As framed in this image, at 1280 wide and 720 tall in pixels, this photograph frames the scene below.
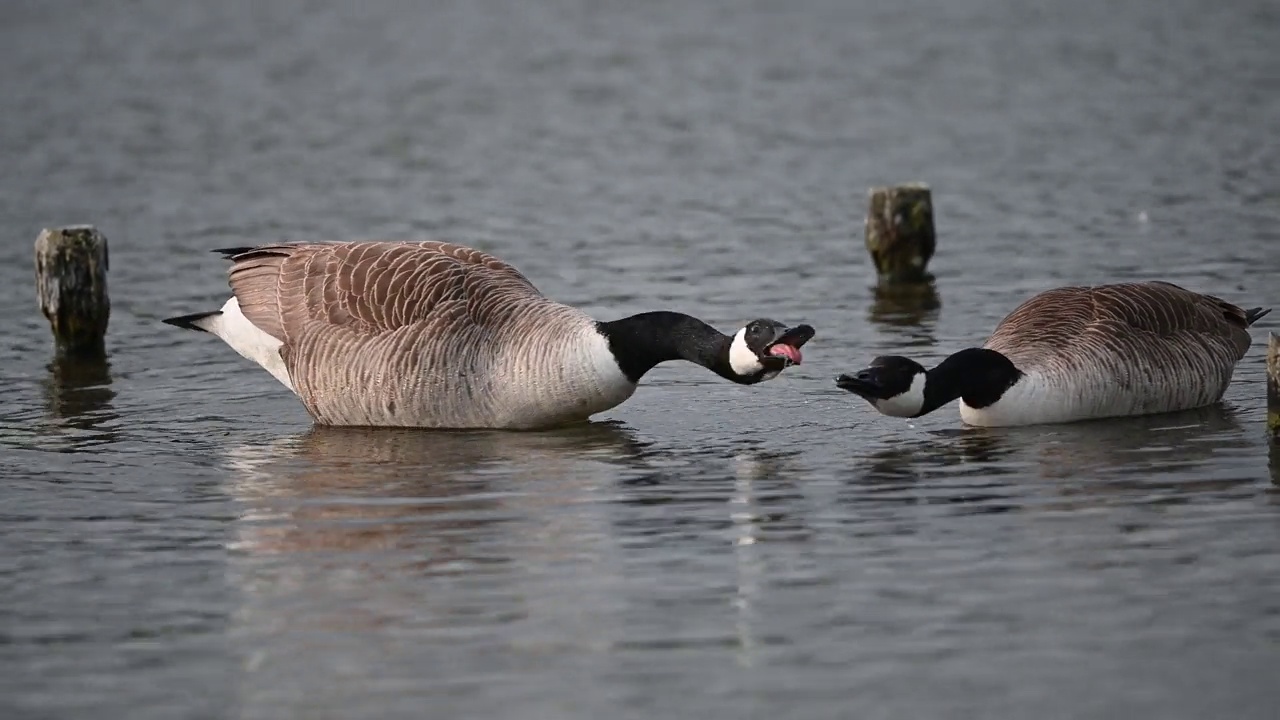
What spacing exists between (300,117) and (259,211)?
21.8 ft

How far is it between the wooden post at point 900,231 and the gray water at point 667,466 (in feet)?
1.29

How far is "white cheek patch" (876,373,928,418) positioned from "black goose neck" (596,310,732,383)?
38.5 inches

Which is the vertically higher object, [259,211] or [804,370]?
[259,211]

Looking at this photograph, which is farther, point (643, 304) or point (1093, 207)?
point (1093, 207)

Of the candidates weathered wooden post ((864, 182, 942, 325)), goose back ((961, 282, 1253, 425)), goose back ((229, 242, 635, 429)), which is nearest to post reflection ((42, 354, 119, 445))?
goose back ((229, 242, 635, 429))

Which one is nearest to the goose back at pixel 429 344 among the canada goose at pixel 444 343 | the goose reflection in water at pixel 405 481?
the canada goose at pixel 444 343

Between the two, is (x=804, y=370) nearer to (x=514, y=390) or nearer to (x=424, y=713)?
(x=514, y=390)

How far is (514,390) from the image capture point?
10.9 meters

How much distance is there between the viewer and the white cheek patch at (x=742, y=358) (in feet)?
33.7

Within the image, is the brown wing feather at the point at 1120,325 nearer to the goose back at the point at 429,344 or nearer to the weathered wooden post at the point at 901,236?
the goose back at the point at 429,344

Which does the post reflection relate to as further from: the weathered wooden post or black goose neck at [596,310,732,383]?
the weathered wooden post

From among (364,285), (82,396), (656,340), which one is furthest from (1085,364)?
(82,396)

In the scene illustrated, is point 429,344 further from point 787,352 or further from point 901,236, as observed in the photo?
point 901,236

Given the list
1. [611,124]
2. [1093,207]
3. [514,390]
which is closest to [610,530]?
[514,390]
